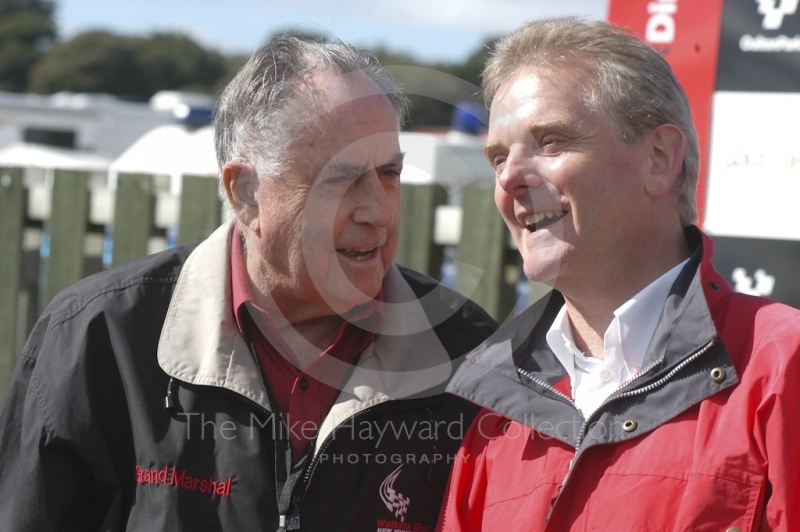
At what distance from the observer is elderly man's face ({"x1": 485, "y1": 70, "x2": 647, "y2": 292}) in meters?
2.28

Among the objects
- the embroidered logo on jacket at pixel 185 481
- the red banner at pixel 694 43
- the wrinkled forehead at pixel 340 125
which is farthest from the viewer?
the red banner at pixel 694 43

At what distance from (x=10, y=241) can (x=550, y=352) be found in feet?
12.7

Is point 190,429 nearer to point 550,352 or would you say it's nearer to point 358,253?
point 358,253

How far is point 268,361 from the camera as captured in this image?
258cm

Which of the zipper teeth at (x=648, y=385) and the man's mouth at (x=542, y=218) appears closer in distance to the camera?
the zipper teeth at (x=648, y=385)

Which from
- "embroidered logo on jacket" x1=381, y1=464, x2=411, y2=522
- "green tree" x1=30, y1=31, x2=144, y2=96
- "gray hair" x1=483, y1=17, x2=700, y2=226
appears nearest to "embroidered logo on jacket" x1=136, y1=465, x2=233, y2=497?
"embroidered logo on jacket" x1=381, y1=464, x2=411, y2=522

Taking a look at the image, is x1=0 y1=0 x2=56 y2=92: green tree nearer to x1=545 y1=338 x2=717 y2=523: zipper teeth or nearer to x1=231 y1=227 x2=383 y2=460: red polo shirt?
x1=231 y1=227 x2=383 y2=460: red polo shirt

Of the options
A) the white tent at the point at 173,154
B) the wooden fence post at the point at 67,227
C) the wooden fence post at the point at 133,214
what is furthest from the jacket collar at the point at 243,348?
the white tent at the point at 173,154

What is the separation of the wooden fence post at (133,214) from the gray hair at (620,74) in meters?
2.89

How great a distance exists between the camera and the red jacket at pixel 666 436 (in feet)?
6.10

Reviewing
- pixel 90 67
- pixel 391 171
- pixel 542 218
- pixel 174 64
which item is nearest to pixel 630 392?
pixel 542 218

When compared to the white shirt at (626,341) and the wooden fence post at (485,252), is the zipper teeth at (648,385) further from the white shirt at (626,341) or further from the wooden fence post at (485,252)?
the wooden fence post at (485,252)

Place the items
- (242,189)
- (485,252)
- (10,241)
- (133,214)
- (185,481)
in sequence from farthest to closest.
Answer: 1. (10,241)
2. (133,214)
3. (485,252)
4. (242,189)
5. (185,481)

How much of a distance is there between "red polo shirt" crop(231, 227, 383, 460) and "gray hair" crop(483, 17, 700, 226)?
2.67 ft
